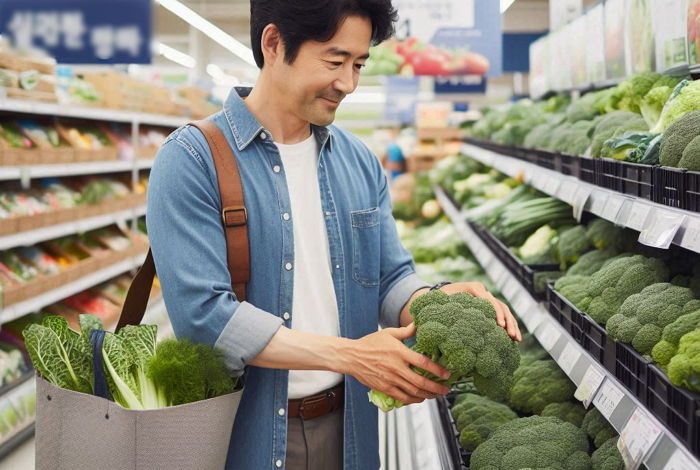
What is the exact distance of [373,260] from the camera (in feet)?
6.36

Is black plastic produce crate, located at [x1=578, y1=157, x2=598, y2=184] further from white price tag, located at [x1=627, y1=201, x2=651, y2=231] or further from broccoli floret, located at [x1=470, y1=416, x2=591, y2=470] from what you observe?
broccoli floret, located at [x1=470, y1=416, x2=591, y2=470]

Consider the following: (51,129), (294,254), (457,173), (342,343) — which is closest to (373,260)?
(294,254)

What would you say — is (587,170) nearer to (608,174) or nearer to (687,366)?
(608,174)

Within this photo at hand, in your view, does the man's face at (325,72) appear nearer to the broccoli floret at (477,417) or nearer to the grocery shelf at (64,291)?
the broccoli floret at (477,417)

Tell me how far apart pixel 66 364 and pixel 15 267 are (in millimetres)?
3374

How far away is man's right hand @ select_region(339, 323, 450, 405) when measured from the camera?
60.6 inches

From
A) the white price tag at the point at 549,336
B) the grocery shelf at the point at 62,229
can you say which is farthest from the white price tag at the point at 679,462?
the grocery shelf at the point at 62,229

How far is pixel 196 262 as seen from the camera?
161cm

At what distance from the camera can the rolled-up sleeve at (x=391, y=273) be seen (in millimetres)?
1989

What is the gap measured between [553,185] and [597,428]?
38.9 inches

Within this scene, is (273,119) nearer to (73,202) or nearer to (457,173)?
(73,202)

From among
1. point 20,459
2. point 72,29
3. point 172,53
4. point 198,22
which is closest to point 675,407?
point 20,459

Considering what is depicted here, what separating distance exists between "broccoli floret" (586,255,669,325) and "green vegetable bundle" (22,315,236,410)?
0.95m

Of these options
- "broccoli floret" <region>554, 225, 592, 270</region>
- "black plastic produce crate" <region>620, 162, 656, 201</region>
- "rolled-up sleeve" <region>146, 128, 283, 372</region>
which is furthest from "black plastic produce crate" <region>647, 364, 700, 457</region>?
"broccoli floret" <region>554, 225, 592, 270</region>
